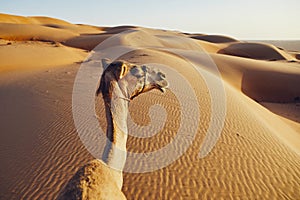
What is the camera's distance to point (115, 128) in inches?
86.8

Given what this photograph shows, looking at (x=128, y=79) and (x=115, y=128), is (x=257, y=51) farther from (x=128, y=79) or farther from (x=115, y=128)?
(x=115, y=128)

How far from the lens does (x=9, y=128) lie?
5.50 m

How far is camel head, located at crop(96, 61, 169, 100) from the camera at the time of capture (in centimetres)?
211

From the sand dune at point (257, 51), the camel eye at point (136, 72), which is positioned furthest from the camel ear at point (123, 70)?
the sand dune at point (257, 51)

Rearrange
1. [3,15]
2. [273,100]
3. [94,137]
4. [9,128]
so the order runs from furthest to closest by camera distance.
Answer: [3,15]
[273,100]
[9,128]
[94,137]

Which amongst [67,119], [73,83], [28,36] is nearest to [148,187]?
[67,119]

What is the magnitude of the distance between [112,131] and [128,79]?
19.3 inches

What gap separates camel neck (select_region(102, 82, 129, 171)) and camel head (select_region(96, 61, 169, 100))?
0.05 m

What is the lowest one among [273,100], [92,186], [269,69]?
[273,100]

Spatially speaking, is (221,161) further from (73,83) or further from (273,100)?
(273,100)

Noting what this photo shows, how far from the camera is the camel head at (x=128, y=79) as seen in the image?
211 cm

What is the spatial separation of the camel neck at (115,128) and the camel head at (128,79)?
5 centimetres

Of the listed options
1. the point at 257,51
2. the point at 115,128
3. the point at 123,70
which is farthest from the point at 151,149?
the point at 257,51

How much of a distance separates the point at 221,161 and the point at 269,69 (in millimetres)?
14823
